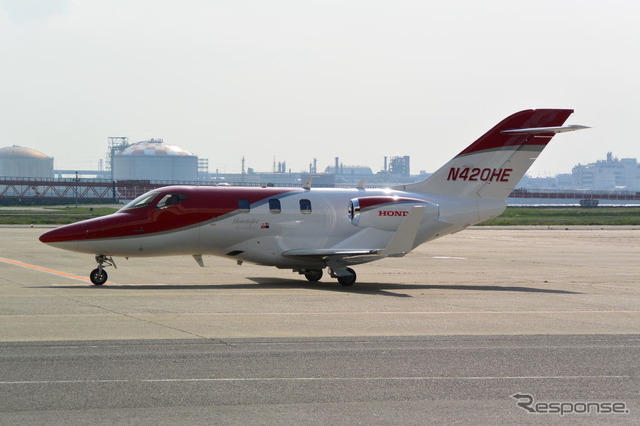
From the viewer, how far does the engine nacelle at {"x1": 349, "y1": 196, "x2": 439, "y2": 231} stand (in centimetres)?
2850

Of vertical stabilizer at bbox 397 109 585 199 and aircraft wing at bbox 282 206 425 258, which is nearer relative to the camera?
aircraft wing at bbox 282 206 425 258

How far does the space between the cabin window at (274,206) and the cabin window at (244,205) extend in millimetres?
699

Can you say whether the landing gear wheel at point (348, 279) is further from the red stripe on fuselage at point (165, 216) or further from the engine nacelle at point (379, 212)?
the red stripe on fuselage at point (165, 216)

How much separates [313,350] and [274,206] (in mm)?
13628

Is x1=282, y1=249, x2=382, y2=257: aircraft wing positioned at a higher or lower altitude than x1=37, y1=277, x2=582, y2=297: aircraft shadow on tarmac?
higher

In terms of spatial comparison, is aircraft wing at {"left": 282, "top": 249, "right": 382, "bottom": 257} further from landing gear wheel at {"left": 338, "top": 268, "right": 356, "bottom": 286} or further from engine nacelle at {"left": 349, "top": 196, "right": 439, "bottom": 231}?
engine nacelle at {"left": 349, "top": 196, "right": 439, "bottom": 231}

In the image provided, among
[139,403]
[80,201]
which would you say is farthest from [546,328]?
[80,201]

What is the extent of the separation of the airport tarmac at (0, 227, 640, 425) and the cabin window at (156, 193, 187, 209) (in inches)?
93.2

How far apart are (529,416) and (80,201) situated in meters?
145

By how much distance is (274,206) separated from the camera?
92.3 feet

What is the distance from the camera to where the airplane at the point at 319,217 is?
26.4m

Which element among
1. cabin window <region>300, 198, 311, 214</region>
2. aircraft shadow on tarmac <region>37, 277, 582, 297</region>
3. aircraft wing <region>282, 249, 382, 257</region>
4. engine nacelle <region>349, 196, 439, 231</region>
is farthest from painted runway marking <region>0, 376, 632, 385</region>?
cabin window <region>300, 198, 311, 214</region>

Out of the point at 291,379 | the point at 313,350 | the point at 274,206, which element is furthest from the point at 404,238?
the point at 291,379

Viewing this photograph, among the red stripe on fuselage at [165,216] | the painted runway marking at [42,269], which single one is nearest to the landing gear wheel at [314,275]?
the red stripe on fuselage at [165,216]
